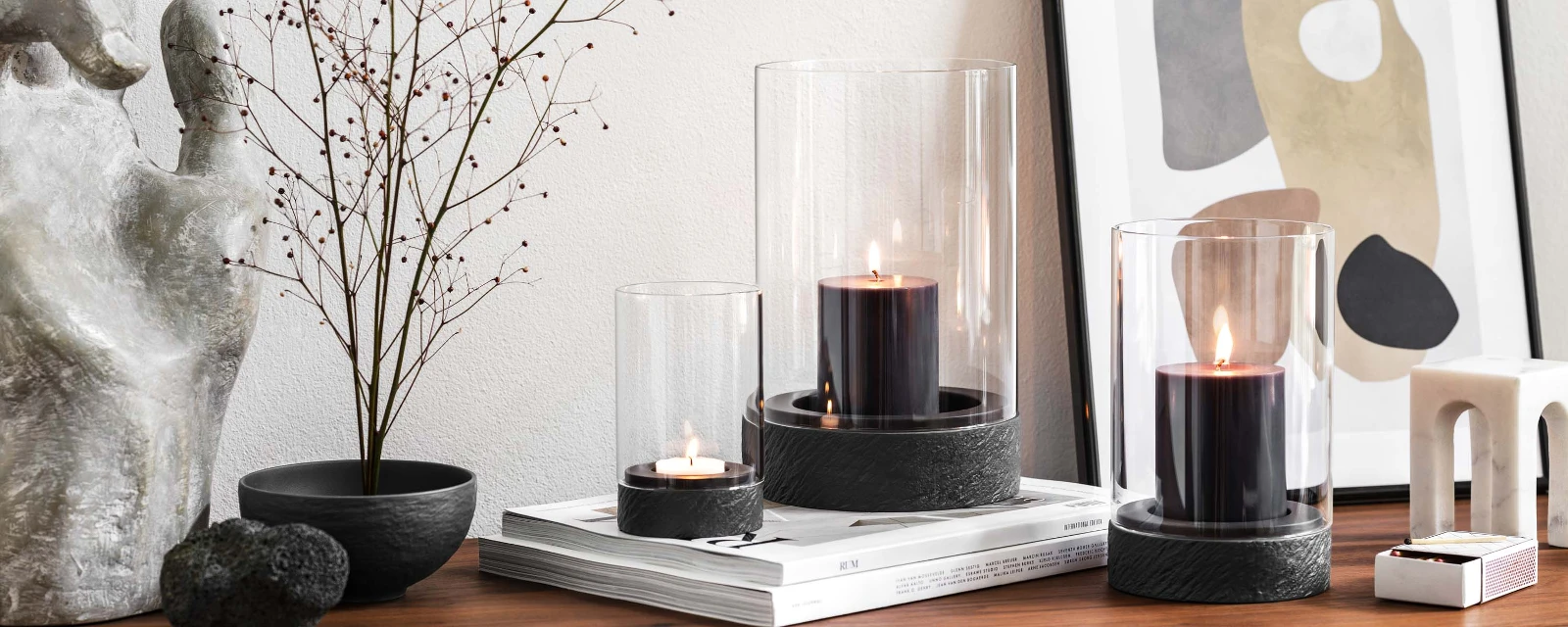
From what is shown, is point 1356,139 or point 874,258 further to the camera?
point 1356,139

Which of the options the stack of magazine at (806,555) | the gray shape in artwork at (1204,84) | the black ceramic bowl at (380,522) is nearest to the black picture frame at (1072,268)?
the gray shape in artwork at (1204,84)

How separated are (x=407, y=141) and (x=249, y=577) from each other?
391 millimetres

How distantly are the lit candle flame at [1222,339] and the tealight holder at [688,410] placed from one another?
268 mm

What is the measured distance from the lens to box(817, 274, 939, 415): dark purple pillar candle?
0.97m

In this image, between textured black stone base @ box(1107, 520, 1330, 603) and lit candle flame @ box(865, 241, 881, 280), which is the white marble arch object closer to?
textured black stone base @ box(1107, 520, 1330, 603)

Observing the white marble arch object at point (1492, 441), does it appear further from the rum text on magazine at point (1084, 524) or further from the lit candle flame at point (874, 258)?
the lit candle flame at point (874, 258)

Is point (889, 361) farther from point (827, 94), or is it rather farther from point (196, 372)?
point (196, 372)

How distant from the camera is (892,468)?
95 cm

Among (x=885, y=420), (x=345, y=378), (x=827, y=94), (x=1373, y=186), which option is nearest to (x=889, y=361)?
(x=885, y=420)

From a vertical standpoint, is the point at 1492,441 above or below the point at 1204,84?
below

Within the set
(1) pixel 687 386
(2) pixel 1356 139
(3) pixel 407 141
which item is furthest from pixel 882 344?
(2) pixel 1356 139

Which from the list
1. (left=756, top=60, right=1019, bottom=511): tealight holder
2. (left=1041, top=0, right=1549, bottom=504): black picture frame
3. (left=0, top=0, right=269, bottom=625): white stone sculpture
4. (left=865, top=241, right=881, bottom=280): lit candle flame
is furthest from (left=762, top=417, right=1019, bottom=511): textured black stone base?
(left=0, top=0, right=269, bottom=625): white stone sculpture

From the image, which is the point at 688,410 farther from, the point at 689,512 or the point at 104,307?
the point at 104,307

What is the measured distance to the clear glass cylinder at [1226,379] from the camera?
0.86 meters
